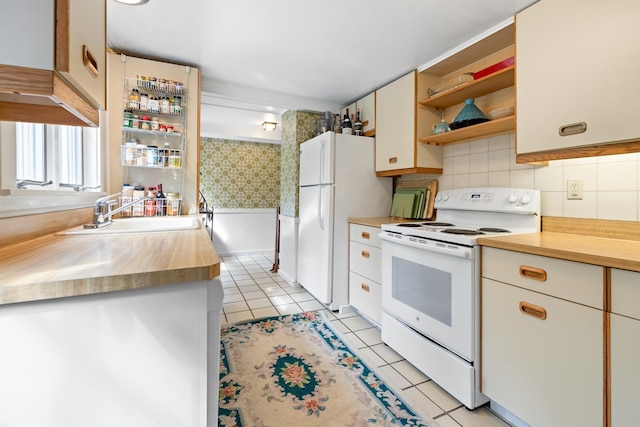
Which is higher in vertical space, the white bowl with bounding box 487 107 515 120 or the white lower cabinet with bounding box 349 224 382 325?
the white bowl with bounding box 487 107 515 120

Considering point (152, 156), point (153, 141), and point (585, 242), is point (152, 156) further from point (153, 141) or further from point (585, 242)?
point (585, 242)

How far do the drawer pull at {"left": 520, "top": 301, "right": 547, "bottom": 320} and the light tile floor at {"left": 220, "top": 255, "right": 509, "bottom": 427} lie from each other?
608 mm

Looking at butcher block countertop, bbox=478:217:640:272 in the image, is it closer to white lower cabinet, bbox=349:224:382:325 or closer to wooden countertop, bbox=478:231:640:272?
wooden countertop, bbox=478:231:640:272

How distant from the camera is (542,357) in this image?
1.24 m

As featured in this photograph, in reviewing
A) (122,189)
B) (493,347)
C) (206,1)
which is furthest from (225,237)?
(493,347)

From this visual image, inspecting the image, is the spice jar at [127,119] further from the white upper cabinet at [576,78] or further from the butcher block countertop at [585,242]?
the white upper cabinet at [576,78]

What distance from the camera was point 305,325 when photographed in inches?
96.2

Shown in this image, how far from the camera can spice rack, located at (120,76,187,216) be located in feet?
7.32

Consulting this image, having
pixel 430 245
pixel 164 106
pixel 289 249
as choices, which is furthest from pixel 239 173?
pixel 430 245

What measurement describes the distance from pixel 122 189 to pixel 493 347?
2.68 meters

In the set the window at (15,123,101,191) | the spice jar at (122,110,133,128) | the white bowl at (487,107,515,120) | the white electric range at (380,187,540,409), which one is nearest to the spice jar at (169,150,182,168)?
the spice jar at (122,110,133,128)

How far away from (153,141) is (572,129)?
110 inches

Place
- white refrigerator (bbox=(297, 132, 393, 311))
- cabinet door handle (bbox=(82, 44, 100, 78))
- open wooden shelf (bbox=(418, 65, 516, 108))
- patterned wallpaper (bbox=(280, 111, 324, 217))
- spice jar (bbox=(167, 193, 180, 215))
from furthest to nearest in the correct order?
1. patterned wallpaper (bbox=(280, 111, 324, 217))
2. white refrigerator (bbox=(297, 132, 393, 311))
3. spice jar (bbox=(167, 193, 180, 215))
4. open wooden shelf (bbox=(418, 65, 516, 108))
5. cabinet door handle (bbox=(82, 44, 100, 78))

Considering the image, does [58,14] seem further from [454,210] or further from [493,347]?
[454,210]
